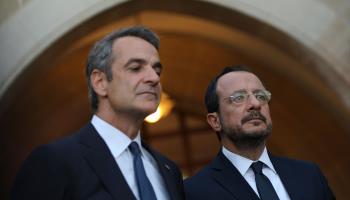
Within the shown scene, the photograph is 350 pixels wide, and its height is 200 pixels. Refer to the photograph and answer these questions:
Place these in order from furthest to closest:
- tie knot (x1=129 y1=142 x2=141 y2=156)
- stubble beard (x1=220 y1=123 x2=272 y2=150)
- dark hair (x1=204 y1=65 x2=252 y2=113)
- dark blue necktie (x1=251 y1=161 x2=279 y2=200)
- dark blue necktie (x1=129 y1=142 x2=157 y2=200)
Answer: dark hair (x1=204 y1=65 x2=252 y2=113) → stubble beard (x1=220 y1=123 x2=272 y2=150) → dark blue necktie (x1=251 y1=161 x2=279 y2=200) → tie knot (x1=129 y1=142 x2=141 y2=156) → dark blue necktie (x1=129 y1=142 x2=157 y2=200)

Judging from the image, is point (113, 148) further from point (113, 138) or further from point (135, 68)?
point (135, 68)

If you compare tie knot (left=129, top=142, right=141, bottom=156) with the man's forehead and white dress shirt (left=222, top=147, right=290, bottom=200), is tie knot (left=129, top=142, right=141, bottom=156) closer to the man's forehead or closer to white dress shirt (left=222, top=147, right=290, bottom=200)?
white dress shirt (left=222, top=147, right=290, bottom=200)

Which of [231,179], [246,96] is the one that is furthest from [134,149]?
[246,96]

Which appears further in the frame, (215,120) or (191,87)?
(191,87)

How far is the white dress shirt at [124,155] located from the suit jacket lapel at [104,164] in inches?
1.2

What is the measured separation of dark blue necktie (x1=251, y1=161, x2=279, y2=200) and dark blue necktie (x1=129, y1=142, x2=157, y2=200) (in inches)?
28.1

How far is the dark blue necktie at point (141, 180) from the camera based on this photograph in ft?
7.51

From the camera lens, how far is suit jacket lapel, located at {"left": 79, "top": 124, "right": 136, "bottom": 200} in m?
2.23

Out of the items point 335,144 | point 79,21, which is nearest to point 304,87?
point 335,144

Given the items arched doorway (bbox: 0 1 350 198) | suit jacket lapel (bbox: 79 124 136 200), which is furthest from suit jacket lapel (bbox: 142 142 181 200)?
arched doorway (bbox: 0 1 350 198)

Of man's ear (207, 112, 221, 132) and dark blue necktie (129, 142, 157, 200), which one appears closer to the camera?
dark blue necktie (129, 142, 157, 200)

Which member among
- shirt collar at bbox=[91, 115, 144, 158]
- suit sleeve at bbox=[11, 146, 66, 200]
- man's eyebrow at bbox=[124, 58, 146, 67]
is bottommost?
suit sleeve at bbox=[11, 146, 66, 200]

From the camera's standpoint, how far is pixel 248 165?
3.06 metres

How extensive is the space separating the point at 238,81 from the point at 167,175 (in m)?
0.82
